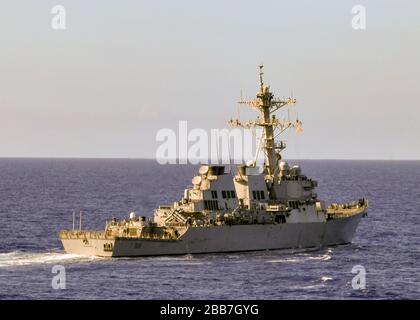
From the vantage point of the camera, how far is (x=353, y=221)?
231 feet

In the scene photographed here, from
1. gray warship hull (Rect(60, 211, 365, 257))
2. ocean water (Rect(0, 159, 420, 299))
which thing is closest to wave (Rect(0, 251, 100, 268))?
ocean water (Rect(0, 159, 420, 299))

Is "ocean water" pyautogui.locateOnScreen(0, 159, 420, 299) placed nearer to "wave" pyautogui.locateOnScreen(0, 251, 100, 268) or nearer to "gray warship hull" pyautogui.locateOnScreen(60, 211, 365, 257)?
"wave" pyautogui.locateOnScreen(0, 251, 100, 268)

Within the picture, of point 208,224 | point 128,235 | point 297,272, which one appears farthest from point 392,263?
point 128,235

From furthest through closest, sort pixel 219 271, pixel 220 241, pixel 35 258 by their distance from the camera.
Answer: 1. pixel 220 241
2. pixel 35 258
3. pixel 219 271

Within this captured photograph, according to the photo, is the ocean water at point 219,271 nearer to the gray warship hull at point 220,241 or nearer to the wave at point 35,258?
the wave at point 35,258

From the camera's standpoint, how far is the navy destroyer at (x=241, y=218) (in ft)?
193

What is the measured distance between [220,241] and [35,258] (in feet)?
40.1

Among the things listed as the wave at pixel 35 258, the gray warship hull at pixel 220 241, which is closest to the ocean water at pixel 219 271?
the wave at pixel 35 258

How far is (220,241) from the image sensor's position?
6088cm

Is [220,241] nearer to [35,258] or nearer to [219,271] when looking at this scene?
[219,271]

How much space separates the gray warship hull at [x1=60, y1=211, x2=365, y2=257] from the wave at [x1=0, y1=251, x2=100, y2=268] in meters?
0.88

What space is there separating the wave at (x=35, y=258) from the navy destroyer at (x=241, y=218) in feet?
2.88

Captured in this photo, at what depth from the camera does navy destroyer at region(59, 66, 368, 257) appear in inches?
2315

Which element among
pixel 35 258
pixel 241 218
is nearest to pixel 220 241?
pixel 241 218
